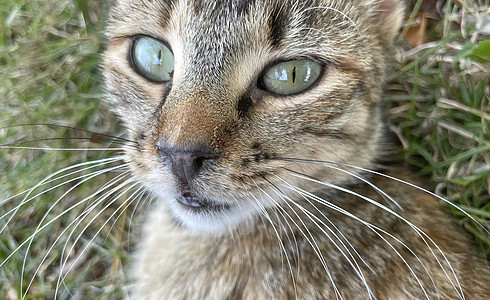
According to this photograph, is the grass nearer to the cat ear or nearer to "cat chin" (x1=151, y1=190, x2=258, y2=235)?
the cat ear

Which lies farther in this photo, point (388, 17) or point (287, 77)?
point (388, 17)

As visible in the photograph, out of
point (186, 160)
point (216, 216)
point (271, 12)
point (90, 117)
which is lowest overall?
point (216, 216)

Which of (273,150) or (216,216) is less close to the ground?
(273,150)

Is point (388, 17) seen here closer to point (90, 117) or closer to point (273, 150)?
point (273, 150)

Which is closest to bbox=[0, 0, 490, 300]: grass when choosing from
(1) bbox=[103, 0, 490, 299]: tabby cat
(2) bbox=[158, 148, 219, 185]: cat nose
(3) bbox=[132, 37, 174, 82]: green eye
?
(1) bbox=[103, 0, 490, 299]: tabby cat

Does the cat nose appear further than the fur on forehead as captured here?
No

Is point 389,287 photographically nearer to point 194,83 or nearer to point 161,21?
point 194,83

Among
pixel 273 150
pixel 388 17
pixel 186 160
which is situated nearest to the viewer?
pixel 186 160

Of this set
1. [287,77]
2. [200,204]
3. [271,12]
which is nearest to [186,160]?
[200,204]
